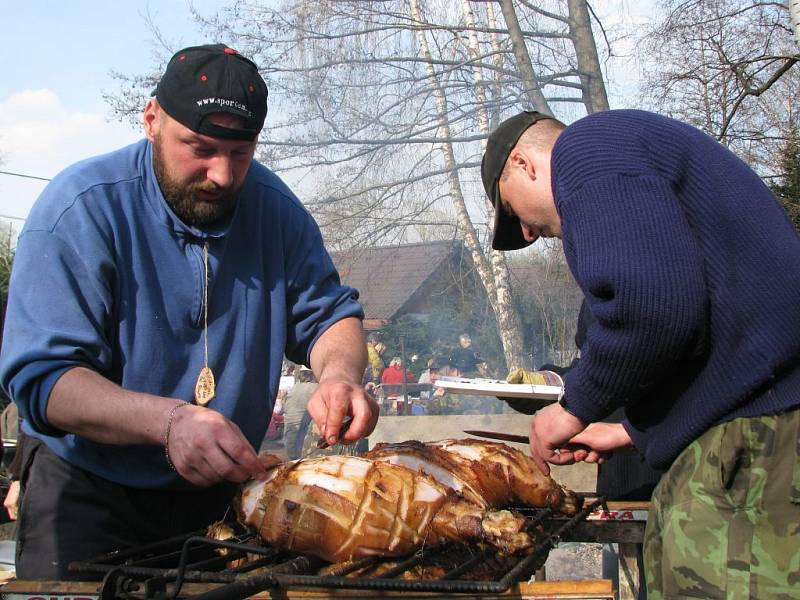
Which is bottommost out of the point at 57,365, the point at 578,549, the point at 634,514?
the point at 578,549

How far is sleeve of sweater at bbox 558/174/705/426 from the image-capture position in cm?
183

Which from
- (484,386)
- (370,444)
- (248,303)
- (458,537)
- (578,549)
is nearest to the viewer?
(458,537)

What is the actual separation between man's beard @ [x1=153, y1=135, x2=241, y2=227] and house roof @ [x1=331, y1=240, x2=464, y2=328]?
1132 cm

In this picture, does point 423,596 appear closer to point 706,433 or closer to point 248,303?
point 706,433

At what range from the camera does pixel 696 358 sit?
6.52 ft

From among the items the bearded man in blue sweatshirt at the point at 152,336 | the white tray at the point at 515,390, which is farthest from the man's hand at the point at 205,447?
the white tray at the point at 515,390

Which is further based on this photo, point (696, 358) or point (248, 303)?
point (248, 303)

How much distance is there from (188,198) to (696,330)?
1.60 meters

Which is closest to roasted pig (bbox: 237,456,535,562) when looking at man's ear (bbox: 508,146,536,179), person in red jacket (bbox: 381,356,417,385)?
man's ear (bbox: 508,146,536,179)

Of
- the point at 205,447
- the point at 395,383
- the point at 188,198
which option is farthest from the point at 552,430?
the point at 395,383

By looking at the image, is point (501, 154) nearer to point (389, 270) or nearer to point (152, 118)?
point (152, 118)

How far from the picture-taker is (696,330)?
73.4 inches

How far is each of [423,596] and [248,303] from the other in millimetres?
1253

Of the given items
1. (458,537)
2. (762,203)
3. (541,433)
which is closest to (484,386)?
(541,433)
